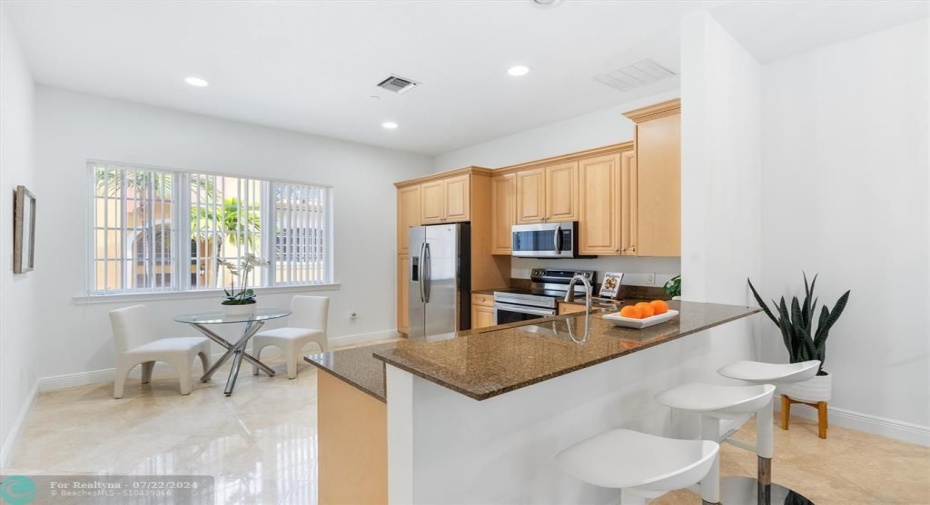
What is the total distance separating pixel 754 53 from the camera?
3102 mm

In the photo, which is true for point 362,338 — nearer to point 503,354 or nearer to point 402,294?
point 402,294

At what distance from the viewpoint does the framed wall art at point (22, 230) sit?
2.72 m

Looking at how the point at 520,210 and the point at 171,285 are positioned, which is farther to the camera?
the point at 520,210

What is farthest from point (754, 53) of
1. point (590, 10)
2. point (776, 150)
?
point (590, 10)

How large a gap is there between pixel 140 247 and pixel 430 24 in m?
3.68

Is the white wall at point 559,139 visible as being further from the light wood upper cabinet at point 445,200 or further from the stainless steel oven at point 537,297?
the stainless steel oven at point 537,297

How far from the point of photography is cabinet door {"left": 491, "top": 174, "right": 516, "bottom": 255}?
482cm

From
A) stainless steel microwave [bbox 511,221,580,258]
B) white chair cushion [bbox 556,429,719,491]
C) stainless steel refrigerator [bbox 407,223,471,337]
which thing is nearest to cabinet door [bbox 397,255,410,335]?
stainless steel refrigerator [bbox 407,223,471,337]

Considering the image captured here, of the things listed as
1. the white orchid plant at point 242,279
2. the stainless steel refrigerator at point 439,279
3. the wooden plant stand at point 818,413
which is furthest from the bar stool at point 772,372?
the white orchid plant at point 242,279

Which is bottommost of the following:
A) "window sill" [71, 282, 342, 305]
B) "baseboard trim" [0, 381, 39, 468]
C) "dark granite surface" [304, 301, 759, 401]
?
"baseboard trim" [0, 381, 39, 468]

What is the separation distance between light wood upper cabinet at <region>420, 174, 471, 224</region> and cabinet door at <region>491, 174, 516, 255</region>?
0.35m

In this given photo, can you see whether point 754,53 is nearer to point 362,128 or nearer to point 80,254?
point 362,128

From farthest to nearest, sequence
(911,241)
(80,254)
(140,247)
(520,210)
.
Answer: (520,210)
(140,247)
(80,254)
(911,241)

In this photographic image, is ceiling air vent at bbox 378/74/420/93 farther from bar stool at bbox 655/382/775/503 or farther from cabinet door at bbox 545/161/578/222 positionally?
bar stool at bbox 655/382/775/503
